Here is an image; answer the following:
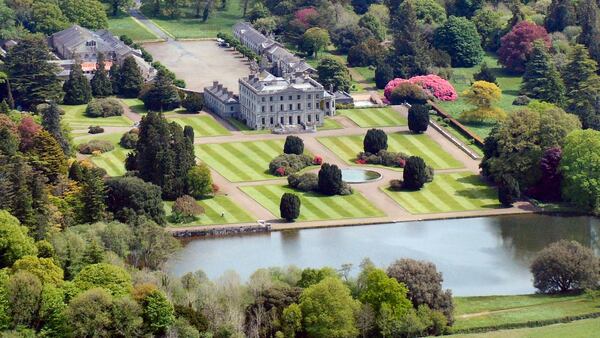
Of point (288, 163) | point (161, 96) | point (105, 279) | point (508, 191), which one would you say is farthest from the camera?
point (161, 96)

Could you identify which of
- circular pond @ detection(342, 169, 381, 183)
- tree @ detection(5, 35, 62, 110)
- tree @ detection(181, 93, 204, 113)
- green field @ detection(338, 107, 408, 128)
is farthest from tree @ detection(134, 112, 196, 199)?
tree @ detection(5, 35, 62, 110)

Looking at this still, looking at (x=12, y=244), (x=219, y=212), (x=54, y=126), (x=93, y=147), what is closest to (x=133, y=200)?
(x=219, y=212)

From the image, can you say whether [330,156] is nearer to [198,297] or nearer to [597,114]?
[597,114]

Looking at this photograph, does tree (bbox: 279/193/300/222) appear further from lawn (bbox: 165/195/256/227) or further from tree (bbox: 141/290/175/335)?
tree (bbox: 141/290/175/335)

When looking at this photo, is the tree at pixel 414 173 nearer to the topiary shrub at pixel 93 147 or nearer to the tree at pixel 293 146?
the tree at pixel 293 146

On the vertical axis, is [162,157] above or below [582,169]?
below

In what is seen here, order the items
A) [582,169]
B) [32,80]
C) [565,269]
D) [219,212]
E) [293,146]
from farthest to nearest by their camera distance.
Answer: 1. [32,80]
2. [293,146]
3. [582,169]
4. [219,212]
5. [565,269]

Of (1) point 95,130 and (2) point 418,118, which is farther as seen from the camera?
(2) point 418,118

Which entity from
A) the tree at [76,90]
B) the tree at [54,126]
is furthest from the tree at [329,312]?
the tree at [76,90]

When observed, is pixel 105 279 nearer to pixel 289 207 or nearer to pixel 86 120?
pixel 289 207
